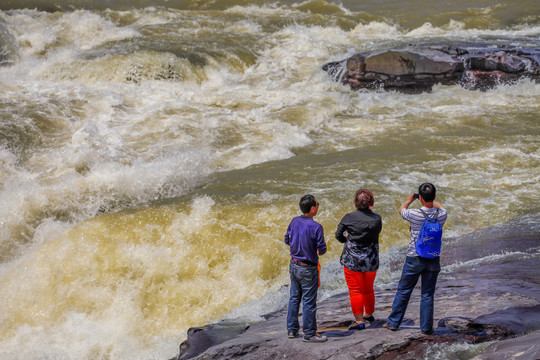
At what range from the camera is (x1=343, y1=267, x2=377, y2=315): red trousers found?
449 centimetres

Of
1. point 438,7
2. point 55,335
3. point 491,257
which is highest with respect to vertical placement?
point 438,7

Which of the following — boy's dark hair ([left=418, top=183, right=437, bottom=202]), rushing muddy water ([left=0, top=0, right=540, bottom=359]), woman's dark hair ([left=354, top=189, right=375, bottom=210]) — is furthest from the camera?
rushing muddy water ([left=0, top=0, right=540, bottom=359])

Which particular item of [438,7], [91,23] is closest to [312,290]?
[91,23]

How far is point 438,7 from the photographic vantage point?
2430cm

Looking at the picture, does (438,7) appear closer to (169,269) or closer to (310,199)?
(169,269)

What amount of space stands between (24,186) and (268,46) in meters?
11.3

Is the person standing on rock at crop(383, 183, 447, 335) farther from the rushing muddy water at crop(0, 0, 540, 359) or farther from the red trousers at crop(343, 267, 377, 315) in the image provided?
the rushing muddy water at crop(0, 0, 540, 359)

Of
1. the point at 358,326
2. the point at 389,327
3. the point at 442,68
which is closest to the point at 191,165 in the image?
the point at 358,326

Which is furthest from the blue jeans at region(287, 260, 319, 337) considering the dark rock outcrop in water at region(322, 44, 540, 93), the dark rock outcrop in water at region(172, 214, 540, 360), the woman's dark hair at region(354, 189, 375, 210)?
the dark rock outcrop in water at region(322, 44, 540, 93)

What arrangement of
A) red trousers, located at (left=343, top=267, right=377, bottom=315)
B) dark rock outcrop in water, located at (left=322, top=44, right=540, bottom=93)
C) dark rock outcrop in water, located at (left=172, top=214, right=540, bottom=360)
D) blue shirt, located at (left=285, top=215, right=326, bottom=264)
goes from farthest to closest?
dark rock outcrop in water, located at (left=322, top=44, right=540, bottom=93) → red trousers, located at (left=343, top=267, right=377, bottom=315) → blue shirt, located at (left=285, top=215, right=326, bottom=264) → dark rock outcrop in water, located at (left=172, top=214, right=540, bottom=360)

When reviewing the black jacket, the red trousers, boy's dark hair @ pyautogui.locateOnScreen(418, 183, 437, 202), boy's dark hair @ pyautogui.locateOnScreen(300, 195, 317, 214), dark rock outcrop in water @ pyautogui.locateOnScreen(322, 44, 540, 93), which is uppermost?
dark rock outcrop in water @ pyautogui.locateOnScreen(322, 44, 540, 93)

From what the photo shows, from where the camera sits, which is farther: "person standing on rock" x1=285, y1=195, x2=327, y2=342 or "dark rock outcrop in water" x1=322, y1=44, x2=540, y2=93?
"dark rock outcrop in water" x1=322, y1=44, x2=540, y2=93

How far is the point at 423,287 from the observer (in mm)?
4195

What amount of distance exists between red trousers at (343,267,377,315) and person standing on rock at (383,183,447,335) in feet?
1.03
